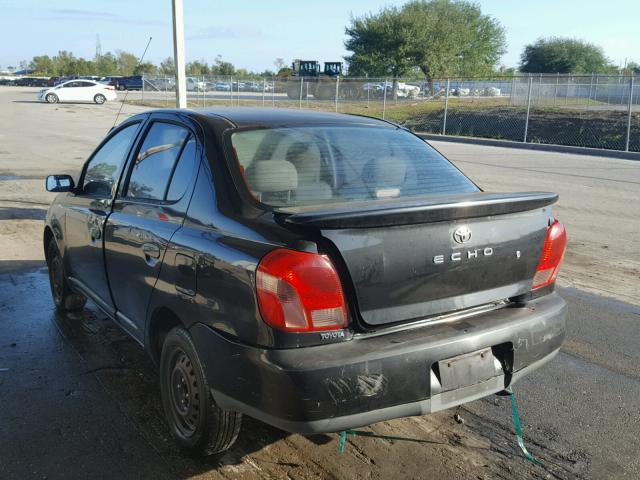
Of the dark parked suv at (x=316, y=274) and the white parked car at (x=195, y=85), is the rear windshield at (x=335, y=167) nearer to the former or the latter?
the dark parked suv at (x=316, y=274)

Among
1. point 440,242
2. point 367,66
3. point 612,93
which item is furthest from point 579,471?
point 367,66

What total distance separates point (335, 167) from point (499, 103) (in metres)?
29.3

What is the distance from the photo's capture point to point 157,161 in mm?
3611

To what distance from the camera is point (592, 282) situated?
20.4 ft

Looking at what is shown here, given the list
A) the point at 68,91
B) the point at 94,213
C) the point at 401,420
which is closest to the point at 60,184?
the point at 94,213

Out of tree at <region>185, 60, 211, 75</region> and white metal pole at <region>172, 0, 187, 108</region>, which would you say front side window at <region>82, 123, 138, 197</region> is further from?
tree at <region>185, 60, 211, 75</region>

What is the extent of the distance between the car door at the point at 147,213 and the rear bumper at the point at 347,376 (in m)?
0.64

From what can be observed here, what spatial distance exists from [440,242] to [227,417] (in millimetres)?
1273

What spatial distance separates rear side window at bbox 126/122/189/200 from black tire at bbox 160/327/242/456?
2.80 feet

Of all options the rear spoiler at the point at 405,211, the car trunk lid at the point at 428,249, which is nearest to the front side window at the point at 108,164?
the rear spoiler at the point at 405,211

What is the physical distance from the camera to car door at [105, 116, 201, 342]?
10.6 ft

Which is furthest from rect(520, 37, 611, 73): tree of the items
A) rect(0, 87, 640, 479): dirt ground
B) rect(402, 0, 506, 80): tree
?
rect(0, 87, 640, 479): dirt ground

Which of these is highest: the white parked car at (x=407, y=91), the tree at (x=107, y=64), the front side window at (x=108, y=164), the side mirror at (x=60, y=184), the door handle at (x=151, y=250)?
the tree at (x=107, y=64)

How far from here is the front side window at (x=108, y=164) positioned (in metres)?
4.08
